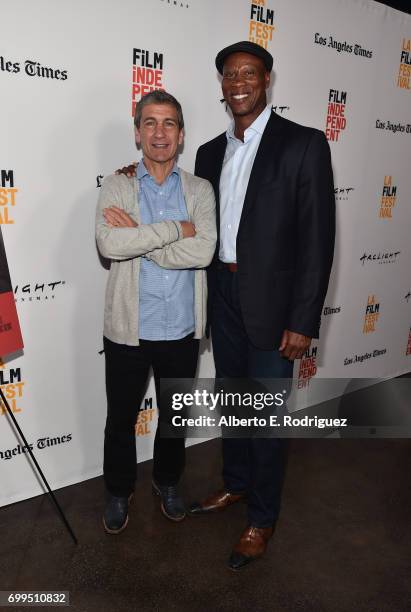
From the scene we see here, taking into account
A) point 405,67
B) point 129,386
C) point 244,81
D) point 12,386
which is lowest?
point 12,386

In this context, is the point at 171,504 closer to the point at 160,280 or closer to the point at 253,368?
the point at 253,368

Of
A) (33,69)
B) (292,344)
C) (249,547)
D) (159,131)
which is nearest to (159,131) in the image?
(159,131)

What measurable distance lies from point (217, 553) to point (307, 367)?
5.87 ft

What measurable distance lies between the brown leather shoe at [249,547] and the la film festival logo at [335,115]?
246 centimetres

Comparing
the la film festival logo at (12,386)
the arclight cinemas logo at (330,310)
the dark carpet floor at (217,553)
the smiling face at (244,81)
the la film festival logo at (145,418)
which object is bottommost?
the dark carpet floor at (217,553)

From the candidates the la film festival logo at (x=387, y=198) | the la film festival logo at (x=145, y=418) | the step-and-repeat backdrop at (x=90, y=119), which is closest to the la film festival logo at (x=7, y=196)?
the step-and-repeat backdrop at (x=90, y=119)

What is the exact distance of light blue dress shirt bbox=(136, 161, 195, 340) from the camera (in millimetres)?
2166

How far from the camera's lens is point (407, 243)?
4312 mm

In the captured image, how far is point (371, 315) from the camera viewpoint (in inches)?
166

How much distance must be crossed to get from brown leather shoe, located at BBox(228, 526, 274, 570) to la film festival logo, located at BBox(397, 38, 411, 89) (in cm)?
321

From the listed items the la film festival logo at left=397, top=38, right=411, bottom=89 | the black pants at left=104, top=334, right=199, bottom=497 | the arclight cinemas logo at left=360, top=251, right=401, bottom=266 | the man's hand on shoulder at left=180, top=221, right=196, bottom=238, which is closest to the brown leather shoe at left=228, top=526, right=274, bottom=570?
the black pants at left=104, top=334, right=199, bottom=497

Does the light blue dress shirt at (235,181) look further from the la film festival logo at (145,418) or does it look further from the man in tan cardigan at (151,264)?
the la film festival logo at (145,418)

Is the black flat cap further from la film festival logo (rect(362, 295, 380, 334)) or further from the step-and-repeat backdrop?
la film festival logo (rect(362, 295, 380, 334))

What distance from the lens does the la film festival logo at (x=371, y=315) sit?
4.15 m
